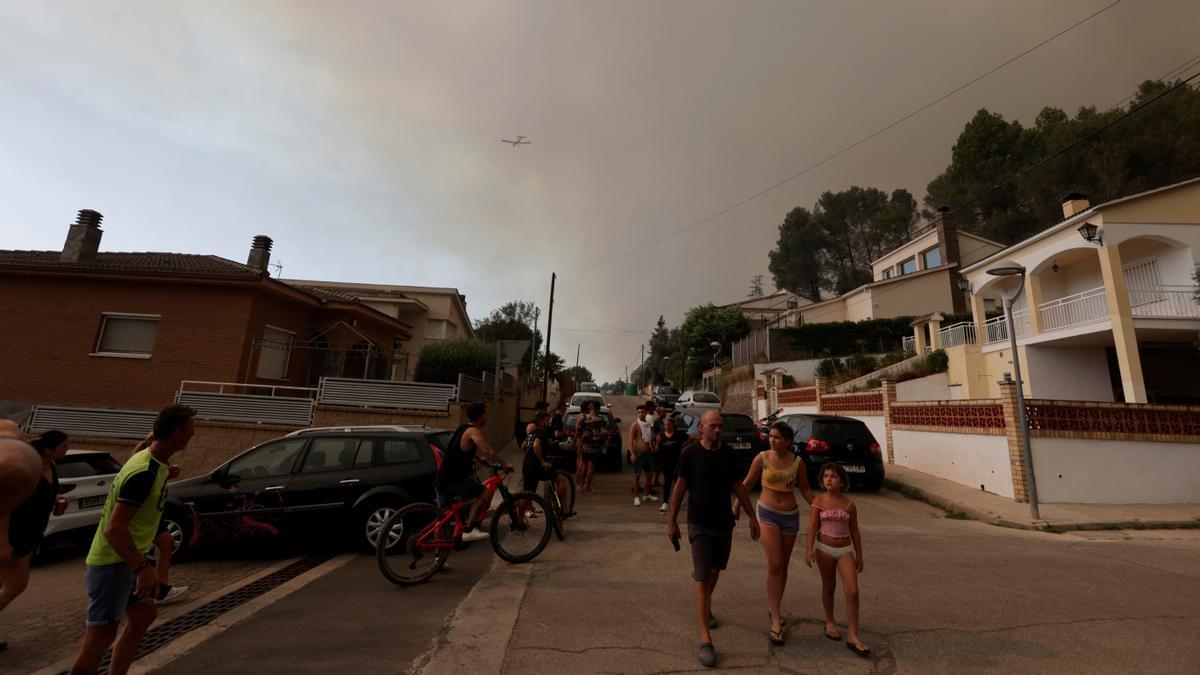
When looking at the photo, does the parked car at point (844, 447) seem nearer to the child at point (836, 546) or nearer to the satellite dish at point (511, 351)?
the satellite dish at point (511, 351)

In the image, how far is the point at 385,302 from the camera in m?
22.4

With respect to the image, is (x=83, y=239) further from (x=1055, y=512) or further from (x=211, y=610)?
(x=1055, y=512)

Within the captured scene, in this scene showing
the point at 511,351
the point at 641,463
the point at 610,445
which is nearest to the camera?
the point at 641,463

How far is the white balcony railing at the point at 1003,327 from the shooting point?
17234 millimetres

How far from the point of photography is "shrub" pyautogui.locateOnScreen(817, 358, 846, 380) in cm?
2648

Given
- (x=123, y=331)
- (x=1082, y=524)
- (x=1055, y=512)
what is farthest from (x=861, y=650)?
(x=123, y=331)

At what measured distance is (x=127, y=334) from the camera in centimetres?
1326

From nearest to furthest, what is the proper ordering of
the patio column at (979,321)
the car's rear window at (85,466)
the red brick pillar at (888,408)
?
the car's rear window at (85,466)
the red brick pillar at (888,408)
the patio column at (979,321)

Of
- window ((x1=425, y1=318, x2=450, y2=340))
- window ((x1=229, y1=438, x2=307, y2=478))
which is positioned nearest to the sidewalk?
window ((x1=229, y1=438, x2=307, y2=478))

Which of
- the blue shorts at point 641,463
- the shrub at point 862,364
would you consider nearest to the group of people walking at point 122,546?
the blue shorts at point 641,463

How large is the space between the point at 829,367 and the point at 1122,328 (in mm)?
13792

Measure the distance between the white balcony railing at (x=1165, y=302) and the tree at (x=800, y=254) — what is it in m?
42.2

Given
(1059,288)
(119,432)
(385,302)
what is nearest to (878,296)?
(1059,288)

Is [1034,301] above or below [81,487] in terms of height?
above
